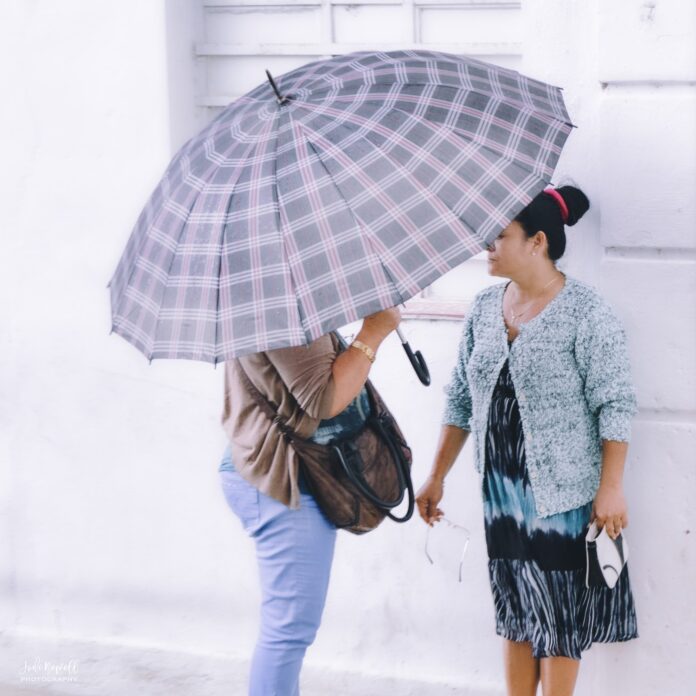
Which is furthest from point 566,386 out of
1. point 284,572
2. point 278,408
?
point 284,572

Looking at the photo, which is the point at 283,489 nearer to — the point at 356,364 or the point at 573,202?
the point at 356,364

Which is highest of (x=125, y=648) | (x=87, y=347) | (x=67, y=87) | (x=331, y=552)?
(x=67, y=87)

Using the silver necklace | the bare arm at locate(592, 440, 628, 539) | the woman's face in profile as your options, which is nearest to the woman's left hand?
the bare arm at locate(592, 440, 628, 539)

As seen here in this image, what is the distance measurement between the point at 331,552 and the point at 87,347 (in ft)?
5.08

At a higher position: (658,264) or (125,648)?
(658,264)

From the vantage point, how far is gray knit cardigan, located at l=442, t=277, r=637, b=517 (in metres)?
3.22

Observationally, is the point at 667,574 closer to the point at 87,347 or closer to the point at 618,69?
the point at 618,69

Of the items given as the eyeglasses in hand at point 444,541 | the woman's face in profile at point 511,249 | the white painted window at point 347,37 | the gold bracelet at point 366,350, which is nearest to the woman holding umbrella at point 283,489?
the gold bracelet at point 366,350

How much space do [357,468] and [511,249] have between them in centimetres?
70

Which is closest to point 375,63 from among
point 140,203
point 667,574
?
point 140,203

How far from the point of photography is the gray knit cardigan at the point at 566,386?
3.22 m

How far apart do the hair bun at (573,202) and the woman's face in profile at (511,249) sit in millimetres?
150

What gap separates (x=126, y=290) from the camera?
9.69 feet

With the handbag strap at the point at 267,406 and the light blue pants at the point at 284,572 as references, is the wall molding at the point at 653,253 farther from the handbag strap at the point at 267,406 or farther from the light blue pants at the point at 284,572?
the light blue pants at the point at 284,572
